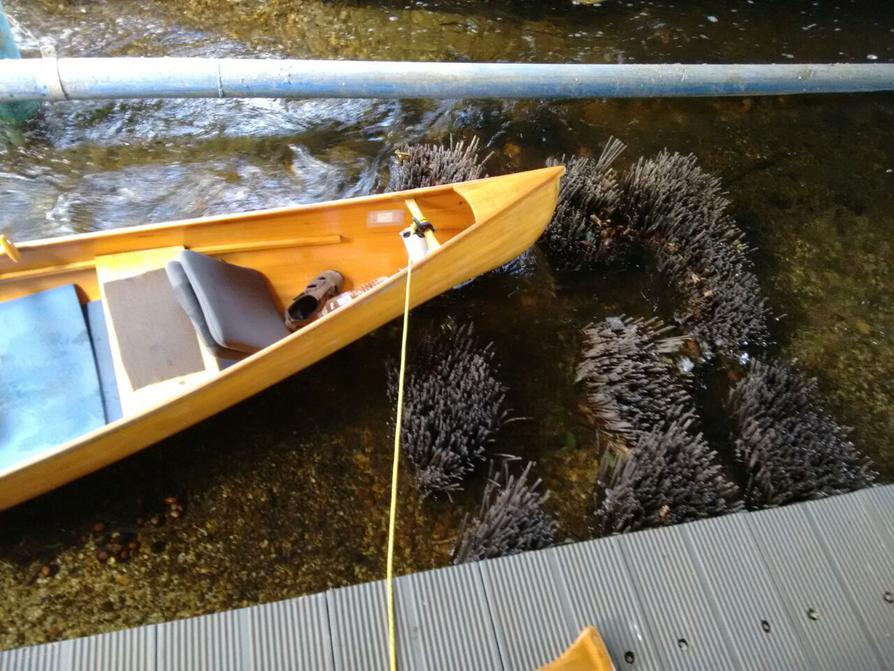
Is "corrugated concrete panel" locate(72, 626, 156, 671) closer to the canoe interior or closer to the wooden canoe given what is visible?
the wooden canoe

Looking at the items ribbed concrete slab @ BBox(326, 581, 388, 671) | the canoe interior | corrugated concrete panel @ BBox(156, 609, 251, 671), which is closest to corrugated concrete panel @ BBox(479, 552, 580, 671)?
ribbed concrete slab @ BBox(326, 581, 388, 671)

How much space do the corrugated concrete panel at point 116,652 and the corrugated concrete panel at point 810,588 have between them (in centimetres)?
269

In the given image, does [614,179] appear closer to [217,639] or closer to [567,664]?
[567,664]

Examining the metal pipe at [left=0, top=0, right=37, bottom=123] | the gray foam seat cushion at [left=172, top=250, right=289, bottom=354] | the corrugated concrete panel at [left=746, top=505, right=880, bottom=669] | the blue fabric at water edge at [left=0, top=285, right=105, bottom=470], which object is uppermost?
the metal pipe at [left=0, top=0, right=37, bottom=123]

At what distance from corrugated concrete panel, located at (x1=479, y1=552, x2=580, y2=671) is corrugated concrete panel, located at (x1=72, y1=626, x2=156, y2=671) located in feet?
4.41

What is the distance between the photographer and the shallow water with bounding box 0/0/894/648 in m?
3.46

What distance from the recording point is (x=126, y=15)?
20.4 ft

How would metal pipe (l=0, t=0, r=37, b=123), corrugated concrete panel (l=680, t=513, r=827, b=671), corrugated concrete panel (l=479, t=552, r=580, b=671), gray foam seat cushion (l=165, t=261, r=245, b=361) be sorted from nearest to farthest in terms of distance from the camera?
corrugated concrete panel (l=479, t=552, r=580, b=671) → corrugated concrete panel (l=680, t=513, r=827, b=671) → gray foam seat cushion (l=165, t=261, r=245, b=361) → metal pipe (l=0, t=0, r=37, b=123)

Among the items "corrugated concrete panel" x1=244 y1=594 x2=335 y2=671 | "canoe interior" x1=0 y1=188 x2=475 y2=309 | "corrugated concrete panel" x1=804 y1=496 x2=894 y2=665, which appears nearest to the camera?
"corrugated concrete panel" x1=244 y1=594 x2=335 y2=671

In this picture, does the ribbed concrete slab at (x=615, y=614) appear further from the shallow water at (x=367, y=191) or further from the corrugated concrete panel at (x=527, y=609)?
the shallow water at (x=367, y=191)

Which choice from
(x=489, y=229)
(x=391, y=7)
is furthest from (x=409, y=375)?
(x=391, y=7)

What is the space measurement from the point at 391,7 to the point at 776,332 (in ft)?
15.5

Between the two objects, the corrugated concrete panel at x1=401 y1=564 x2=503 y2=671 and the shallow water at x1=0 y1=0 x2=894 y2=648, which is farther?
the shallow water at x1=0 y1=0 x2=894 y2=648

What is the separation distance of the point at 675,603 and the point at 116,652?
2.28m
